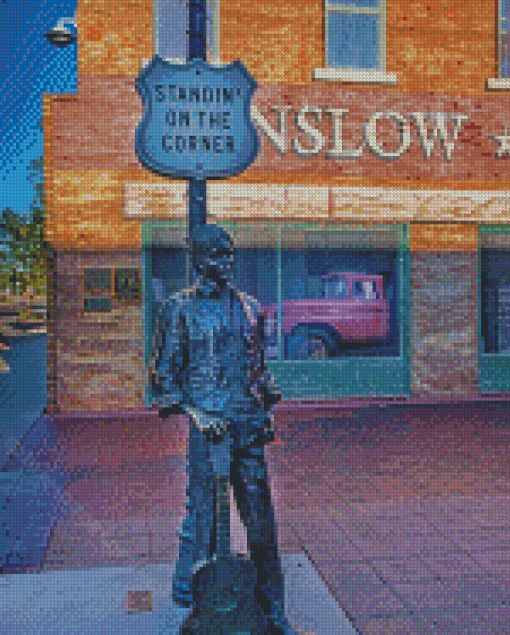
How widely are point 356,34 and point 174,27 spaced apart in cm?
268

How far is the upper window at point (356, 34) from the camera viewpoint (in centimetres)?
1061

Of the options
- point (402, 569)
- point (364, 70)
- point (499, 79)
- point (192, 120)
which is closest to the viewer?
point (192, 120)

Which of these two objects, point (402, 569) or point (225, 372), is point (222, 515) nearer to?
point (225, 372)

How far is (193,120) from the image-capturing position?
11.1ft

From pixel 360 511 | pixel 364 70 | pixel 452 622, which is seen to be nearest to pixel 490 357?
pixel 364 70

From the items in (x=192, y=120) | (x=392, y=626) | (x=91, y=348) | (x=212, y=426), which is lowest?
(x=392, y=626)

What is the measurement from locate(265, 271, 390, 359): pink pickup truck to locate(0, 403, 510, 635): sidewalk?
183cm

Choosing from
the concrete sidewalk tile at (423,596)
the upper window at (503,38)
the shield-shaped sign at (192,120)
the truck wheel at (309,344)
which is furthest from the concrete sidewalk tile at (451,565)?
the upper window at (503,38)

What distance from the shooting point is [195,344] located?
10.3ft

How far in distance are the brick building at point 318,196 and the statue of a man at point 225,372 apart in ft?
22.9

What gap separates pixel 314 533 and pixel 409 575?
0.89 metres

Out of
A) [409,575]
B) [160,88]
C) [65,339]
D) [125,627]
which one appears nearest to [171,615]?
[125,627]

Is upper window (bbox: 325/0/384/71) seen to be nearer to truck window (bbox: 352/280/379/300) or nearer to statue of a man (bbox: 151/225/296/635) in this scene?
truck window (bbox: 352/280/379/300)

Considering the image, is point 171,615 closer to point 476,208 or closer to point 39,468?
point 39,468
